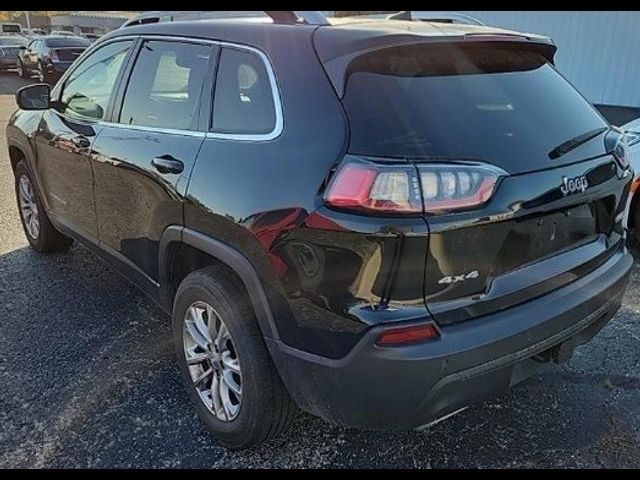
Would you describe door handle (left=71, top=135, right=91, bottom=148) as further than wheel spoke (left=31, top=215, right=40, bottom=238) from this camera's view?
No

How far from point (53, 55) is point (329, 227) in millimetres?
18327

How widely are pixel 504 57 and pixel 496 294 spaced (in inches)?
40.9

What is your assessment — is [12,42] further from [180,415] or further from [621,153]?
[621,153]

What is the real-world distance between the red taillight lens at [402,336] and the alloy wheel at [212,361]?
727mm

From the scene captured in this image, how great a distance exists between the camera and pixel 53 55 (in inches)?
688

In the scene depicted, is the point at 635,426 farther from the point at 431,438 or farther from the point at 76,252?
the point at 76,252

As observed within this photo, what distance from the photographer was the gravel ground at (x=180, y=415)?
2.49 meters

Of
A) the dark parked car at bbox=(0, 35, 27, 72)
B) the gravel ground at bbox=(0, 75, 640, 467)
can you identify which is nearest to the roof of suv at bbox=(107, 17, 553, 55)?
the gravel ground at bbox=(0, 75, 640, 467)

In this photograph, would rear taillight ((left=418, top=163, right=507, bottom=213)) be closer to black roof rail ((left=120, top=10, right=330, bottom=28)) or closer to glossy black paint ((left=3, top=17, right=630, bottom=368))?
glossy black paint ((left=3, top=17, right=630, bottom=368))

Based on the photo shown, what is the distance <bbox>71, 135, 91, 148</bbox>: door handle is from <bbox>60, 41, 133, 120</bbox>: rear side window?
133 millimetres

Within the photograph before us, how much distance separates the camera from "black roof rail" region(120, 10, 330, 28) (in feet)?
8.17

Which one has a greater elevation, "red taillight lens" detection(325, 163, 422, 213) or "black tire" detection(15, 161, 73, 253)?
"red taillight lens" detection(325, 163, 422, 213)

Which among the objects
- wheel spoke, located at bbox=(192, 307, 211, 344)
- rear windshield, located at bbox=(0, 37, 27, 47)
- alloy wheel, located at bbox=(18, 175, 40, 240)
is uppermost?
wheel spoke, located at bbox=(192, 307, 211, 344)

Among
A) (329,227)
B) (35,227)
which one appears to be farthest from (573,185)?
(35,227)
